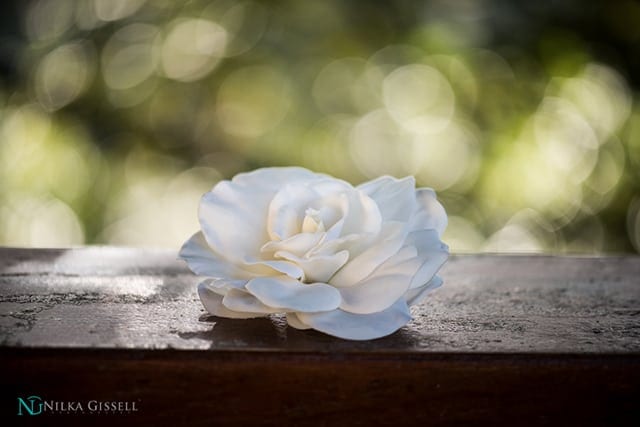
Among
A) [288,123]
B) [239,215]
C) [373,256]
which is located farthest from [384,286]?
[288,123]

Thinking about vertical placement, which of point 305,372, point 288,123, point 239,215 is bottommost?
point 305,372

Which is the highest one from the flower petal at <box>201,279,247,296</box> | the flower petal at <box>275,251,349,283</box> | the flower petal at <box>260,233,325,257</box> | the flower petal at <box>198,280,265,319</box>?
the flower petal at <box>260,233,325,257</box>

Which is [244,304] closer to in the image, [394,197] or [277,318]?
[277,318]

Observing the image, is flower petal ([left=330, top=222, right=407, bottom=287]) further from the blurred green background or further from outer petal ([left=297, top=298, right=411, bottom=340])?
the blurred green background

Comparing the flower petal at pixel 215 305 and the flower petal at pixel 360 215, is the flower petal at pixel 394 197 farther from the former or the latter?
the flower petal at pixel 215 305

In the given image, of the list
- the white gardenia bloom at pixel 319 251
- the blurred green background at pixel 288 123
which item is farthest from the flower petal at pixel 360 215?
the blurred green background at pixel 288 123

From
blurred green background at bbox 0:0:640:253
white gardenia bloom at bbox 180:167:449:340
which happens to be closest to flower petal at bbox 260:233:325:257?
white gardenia bloom at bbox 180:167:449:340

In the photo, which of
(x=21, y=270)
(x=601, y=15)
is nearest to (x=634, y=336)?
(x=21, y=270)
